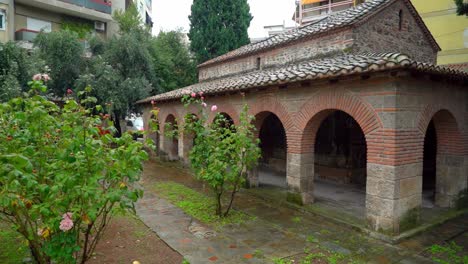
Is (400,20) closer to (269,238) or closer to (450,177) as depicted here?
(450,177)

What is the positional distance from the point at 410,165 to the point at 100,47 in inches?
746

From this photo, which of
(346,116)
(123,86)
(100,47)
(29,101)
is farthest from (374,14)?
→ (100,47)

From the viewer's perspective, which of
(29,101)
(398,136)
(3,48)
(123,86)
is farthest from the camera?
(123,86)

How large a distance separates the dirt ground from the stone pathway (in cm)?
18

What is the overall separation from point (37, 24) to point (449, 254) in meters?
24.1

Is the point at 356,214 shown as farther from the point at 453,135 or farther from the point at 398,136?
the point at 453,135

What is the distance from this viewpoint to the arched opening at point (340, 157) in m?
10.4

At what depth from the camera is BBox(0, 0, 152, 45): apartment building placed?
19031 mm

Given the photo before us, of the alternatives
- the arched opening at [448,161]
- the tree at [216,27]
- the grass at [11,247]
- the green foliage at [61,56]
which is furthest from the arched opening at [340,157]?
the tree at [216,27]

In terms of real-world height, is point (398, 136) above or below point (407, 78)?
below

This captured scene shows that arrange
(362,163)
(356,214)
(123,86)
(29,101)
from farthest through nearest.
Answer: (123,86) → (362,163) → (356,214) → (29,101)

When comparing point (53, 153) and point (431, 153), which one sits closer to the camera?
point (53, 153)

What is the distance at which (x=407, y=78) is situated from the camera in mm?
5867

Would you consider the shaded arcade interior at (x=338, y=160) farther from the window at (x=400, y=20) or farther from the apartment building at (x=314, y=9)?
the apartment building at (x=314, y=9)
